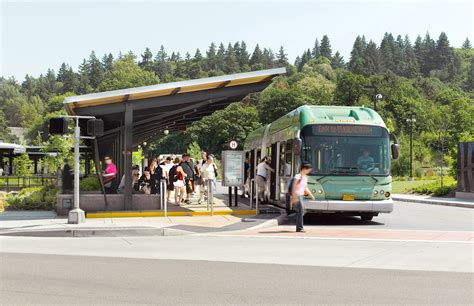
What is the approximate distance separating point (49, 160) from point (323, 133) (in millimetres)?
60342

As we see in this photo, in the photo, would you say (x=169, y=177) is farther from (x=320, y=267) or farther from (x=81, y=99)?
(x=320, y=267)

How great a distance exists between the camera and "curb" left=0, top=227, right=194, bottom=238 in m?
16.0

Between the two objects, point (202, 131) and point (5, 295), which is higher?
point (202, 131)

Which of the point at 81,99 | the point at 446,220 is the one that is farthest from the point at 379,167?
the point at 81,99

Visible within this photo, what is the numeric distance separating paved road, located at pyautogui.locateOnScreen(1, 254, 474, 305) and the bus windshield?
8565 millimetres

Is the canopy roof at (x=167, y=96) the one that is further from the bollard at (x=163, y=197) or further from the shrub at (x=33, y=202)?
the shrub at (x=33, y=202)

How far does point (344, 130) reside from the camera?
19.6 m

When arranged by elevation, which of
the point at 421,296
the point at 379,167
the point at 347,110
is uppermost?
the point at 347,110

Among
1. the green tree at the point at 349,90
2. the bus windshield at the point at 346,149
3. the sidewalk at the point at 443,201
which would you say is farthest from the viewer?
the green tree at the point at 349,90

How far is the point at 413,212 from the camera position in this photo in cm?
2534

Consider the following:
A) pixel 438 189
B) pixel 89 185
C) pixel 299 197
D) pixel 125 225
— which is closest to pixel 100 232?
pixel 125 225

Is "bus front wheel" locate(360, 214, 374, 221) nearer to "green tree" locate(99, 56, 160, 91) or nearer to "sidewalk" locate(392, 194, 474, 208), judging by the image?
"sidewalk" locate(392, 194, 474, 208)

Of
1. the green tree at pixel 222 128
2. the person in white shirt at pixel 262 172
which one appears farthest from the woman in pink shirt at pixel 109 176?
the green tree at pixel 222 128

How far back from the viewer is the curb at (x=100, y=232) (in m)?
16.0
